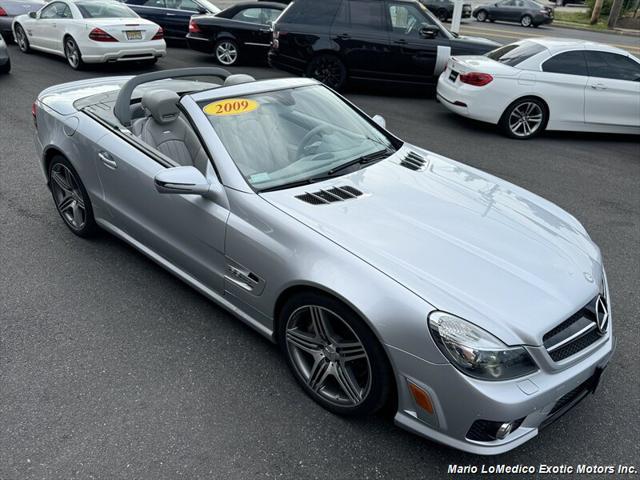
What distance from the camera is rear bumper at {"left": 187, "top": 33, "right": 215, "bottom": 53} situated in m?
12.2

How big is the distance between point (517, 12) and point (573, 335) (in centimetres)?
3025

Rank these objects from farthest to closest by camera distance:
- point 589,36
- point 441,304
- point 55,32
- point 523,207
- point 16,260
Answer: point 589,36 → point 55,32 → point 16,260 → point 523,207 → point 441,304

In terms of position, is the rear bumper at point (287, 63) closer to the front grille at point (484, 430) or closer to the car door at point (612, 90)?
the car door at point (612, 90)

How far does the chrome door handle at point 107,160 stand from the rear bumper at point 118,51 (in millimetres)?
7496

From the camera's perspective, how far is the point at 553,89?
827 centimetres

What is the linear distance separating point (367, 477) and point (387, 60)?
28.7 ft

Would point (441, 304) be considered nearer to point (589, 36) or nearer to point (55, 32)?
point (55, 32)

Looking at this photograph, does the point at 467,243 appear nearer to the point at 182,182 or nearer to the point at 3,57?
the point at 182,182

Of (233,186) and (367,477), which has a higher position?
(233,186)

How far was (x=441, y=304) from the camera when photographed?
8.04 ft

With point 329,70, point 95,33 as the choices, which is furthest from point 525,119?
point 95,33

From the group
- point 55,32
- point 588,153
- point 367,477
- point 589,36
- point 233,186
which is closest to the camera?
point 367,477

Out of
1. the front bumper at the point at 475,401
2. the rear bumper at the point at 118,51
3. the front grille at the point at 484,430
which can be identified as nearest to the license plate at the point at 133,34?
the rear bumper at the point at 118,51

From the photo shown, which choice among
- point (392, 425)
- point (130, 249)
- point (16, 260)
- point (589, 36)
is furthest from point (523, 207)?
point (589, 36)
